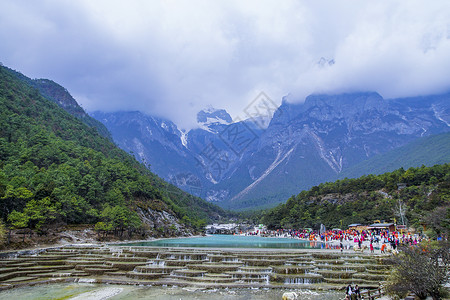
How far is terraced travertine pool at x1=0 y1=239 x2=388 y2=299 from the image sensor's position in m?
19.7

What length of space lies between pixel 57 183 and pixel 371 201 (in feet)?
308

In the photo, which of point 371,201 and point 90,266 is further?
point 371,201

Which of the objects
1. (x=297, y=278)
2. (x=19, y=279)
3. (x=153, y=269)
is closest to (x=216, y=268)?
(x=153, y=269)

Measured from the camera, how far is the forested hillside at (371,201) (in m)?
78.5

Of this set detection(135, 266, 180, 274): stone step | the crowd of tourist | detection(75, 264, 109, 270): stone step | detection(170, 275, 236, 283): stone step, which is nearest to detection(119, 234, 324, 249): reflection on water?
the crowd of tourist

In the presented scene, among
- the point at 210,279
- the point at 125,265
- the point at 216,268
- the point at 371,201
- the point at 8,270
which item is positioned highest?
the point at 371,201

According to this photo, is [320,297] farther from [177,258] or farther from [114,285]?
[177,258]

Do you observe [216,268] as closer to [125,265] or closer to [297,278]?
[297,278]

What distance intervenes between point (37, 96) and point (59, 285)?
14110 centimetres

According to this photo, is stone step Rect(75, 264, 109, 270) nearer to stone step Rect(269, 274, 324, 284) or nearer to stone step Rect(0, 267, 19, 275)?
stone step Rect(0, 267, 19, 275)

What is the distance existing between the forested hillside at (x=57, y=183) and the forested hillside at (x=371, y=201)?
45532mm

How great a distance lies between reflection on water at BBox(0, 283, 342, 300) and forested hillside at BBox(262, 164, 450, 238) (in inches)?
2217

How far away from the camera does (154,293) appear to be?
19031 mm

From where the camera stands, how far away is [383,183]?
351 ft
